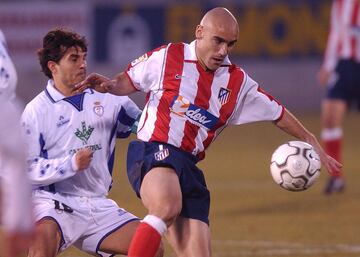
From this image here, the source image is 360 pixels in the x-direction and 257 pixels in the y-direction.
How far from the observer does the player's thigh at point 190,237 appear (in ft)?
22.8

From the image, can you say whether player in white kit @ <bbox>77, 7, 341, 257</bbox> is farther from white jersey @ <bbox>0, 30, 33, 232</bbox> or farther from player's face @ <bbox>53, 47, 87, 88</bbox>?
white jersey @ <bbox>0, 30, 33, 232</bbox>

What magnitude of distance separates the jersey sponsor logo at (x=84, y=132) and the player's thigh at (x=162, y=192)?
0.54 meters

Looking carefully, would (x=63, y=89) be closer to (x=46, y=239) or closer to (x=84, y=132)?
(x=84, y=132)

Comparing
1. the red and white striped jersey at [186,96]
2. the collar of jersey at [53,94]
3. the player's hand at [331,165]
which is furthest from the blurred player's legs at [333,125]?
the collar of jersey at [53,94]

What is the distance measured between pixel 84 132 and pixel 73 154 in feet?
0.67

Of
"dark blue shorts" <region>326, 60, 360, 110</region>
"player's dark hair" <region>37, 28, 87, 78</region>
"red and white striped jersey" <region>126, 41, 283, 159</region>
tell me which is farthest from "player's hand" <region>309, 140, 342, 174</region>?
"dark blue shorts" <region>326, 60, 360, 110</region>

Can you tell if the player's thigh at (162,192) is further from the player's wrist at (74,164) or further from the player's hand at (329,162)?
the player's hand at (329,162)

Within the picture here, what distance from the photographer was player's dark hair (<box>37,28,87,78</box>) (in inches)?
292

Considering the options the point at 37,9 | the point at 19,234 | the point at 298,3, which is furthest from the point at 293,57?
the point at 19,234

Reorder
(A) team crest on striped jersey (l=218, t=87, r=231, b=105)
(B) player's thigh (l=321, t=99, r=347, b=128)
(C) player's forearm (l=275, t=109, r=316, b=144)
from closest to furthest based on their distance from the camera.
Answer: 1. (A) team crest on striped jersey (l=218, t=87, r=231, b=105)
2. (C) player's forearm (l=275, t=109, r=316, b=144)
3. (B) player's thigh (l=321, t=99, r=347, b=128)

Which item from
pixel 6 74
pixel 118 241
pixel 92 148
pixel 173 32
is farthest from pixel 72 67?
pixel 173 32

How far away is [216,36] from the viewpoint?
7027 mm

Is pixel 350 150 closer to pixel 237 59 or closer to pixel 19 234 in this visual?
pixel 237 59

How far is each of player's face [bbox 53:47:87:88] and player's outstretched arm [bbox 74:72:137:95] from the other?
0.45 ft
